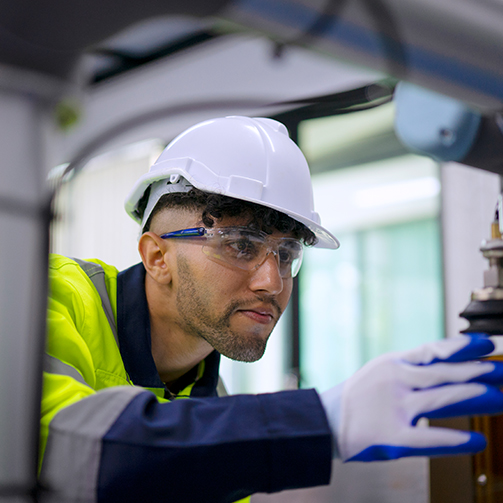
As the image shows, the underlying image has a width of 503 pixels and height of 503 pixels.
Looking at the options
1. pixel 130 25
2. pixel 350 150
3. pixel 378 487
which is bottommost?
pixel 378 487

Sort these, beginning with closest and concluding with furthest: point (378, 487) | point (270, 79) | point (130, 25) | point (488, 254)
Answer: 1. point (130, 25)
2. point (488, 254)
3. point (378, 487)
4. point (270, 79)

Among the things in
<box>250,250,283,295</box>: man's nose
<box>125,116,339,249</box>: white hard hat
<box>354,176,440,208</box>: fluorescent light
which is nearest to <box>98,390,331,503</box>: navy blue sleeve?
<box>250,250,283,295</box>: man's nose

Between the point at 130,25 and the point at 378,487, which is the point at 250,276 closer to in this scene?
the point at 130,25

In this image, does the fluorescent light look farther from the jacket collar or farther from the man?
the jacket collar

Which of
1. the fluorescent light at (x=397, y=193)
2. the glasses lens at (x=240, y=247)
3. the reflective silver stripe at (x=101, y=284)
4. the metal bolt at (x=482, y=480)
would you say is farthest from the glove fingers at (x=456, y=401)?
the fluorescent light at (x=397, y=193)

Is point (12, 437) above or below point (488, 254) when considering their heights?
below

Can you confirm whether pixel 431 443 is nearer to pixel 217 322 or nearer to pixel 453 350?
pixel 453 350

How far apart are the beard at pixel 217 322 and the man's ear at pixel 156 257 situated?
0.14 ft

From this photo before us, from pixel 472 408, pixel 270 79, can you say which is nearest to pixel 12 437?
pixel 472 408

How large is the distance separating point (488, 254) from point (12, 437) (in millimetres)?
686

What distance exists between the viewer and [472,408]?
2.25ft

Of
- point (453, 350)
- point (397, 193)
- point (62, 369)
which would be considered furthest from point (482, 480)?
point (397, 193)

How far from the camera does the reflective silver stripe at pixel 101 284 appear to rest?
3.58 ft

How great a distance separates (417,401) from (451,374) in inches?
2.1
